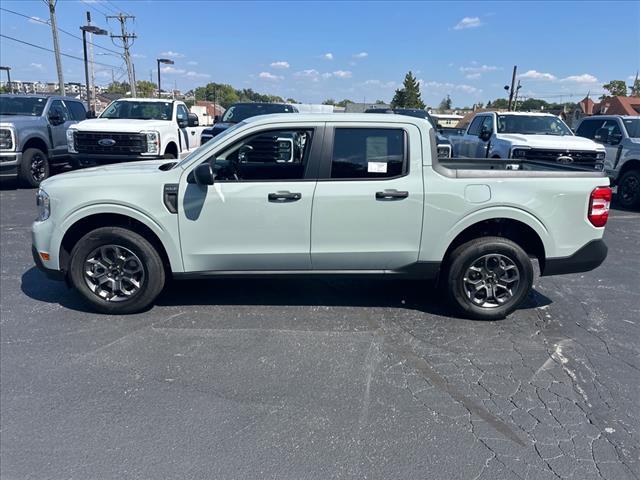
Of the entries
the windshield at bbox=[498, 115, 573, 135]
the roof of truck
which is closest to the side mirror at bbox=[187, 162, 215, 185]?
the roof of truck

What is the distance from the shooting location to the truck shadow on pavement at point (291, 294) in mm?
4641

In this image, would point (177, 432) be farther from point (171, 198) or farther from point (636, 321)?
point (636, 321)

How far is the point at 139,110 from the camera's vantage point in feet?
37.6

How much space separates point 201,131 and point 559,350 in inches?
463

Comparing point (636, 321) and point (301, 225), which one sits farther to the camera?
point (636, 321)

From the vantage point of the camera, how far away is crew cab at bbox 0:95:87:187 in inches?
408

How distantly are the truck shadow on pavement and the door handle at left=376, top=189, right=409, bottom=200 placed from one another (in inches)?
44.1

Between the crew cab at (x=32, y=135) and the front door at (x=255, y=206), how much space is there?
28.1 ft

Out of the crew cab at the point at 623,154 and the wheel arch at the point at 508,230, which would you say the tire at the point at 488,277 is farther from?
the crew cab at the point at 623,154

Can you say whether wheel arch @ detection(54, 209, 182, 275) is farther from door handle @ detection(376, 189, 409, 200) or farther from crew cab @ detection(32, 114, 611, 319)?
door handle @ detection(376, 189, 409, 200)

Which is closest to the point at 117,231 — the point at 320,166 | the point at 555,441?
the point at 320,166

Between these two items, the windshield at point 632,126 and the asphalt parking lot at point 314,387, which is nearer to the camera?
the asphalt parking lot at point 314,387

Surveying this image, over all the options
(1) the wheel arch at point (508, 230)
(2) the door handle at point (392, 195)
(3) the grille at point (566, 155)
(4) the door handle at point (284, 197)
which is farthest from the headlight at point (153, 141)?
(1) the wheel arch at point (508, 230)

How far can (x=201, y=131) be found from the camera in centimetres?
1348
